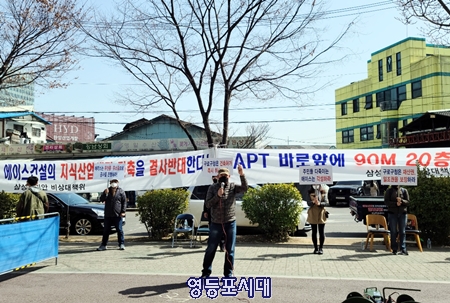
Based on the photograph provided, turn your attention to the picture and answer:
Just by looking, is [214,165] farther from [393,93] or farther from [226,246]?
[393,93]

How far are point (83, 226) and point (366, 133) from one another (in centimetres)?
3908

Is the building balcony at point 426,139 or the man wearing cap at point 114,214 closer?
the man wearing cap at point 114,214

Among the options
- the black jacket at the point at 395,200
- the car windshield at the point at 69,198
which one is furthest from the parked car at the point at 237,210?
the car windshield at the point at 69,198

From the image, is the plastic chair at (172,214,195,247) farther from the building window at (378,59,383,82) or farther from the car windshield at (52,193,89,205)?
the building window at (378,59,383,82)

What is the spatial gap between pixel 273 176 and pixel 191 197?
2922 millimetres

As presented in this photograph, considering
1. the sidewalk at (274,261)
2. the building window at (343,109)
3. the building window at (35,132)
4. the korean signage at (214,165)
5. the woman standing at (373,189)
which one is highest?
the building window at (343,109)

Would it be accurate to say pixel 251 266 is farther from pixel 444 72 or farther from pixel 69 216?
pixel 444 72

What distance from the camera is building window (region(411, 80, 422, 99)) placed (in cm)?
3884

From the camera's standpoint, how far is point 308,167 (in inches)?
437

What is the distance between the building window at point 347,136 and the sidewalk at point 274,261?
1602 inches

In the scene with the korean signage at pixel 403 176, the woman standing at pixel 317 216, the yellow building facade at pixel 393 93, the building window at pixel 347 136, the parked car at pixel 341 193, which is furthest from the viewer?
the building window at pixel 347 136

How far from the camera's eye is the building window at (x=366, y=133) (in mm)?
46744

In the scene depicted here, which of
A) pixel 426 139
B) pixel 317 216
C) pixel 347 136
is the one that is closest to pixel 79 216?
pixel 317 216

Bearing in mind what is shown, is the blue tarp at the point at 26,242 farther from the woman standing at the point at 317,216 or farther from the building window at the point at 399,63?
the building window at the point at 399,63
